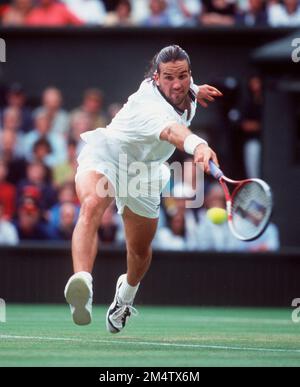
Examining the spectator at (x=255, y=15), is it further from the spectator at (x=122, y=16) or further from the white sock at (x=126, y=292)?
the white sock at (x=126, y=292)

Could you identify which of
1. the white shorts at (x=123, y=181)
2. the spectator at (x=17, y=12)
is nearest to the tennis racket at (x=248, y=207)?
the white shorts at (x=123, y=181)

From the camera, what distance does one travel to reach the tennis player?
26.9ft

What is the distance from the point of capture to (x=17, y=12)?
672 inches

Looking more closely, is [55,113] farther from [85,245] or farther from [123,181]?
[85,245]

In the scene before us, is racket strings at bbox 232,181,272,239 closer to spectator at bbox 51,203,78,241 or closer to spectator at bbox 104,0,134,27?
spectator at bbox 51,203,78,241

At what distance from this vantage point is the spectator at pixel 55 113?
1586 centimetres

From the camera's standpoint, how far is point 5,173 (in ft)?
50.7

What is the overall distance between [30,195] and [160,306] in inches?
83.8

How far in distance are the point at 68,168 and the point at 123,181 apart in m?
6.29

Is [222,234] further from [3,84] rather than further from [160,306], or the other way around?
[3,84]

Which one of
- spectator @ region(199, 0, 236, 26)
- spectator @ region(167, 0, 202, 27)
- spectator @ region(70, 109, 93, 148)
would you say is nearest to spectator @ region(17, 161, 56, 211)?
spectator @ region(70, 109, 93, 148)

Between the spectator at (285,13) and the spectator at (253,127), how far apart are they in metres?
0.97

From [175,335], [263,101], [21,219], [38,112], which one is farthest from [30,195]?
[175,335]

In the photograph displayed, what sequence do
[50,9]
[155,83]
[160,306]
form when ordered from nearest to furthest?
[155,83]
[160,306]
[50,9]
